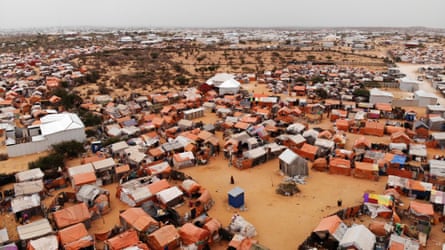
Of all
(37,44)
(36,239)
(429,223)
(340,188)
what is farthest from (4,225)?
(37,44)

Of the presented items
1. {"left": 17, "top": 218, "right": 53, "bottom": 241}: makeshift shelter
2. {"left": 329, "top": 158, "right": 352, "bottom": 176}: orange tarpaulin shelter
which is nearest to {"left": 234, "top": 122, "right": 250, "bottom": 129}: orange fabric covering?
{"left": 329, "top": 158, "right": 352, "bottom": 176}: orange tarpaulin shelter

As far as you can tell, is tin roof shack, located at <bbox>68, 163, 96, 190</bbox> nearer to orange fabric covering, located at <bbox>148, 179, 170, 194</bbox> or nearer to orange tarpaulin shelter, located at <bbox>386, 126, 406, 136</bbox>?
orange fabric covering, located at <bbox>148, 179, 170, 194</bbox>

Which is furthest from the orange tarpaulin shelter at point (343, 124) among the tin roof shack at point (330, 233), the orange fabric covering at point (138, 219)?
the orange fabric covering at point (138, 219)

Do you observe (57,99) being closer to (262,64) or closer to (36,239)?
(36,239)

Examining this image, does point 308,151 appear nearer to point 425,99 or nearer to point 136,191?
point 136,191

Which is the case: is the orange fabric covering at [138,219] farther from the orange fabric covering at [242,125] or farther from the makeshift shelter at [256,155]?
the orange fabric covering at [242,125]

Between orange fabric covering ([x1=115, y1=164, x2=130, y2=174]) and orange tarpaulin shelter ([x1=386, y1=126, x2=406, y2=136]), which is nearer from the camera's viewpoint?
orange fabric covering ([x1=115, y1=164, x2=130, y2=174])

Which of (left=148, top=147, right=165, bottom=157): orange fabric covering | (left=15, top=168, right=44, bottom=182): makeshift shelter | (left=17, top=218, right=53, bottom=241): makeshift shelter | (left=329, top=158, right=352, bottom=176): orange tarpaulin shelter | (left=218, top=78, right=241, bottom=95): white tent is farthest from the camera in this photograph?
(left=218, top=78, right=241, bottom=95): white tent
